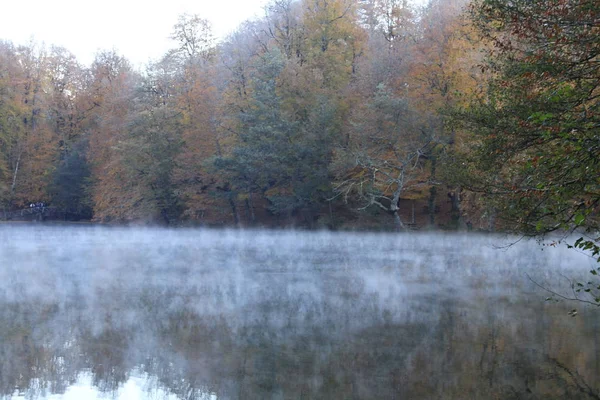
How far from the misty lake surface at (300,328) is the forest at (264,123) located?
204 inches

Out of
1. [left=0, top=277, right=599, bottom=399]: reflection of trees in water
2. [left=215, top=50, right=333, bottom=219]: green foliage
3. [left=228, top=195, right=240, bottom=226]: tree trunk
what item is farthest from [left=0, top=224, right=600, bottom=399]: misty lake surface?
[left=228, top=195, right=240, bottom=226]: tree trunk

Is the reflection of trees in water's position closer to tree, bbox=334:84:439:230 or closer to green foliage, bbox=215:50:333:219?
tree, bbox=334:84:439:230

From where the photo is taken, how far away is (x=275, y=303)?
14.5m

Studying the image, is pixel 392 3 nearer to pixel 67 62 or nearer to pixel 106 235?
pixel 106 235

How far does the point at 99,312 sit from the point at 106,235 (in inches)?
839

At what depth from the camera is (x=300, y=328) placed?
12141 mm

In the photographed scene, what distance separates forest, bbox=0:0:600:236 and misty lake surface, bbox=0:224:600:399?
5.18m

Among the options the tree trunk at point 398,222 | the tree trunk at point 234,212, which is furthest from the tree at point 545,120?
the tree trunk at point 234,212

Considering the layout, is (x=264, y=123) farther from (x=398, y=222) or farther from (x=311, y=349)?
(x=311, y=349)

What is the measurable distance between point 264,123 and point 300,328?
21381 mm

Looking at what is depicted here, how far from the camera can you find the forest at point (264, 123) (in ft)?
96.6

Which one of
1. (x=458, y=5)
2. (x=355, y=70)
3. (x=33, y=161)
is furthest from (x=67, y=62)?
(x=458, y=5)

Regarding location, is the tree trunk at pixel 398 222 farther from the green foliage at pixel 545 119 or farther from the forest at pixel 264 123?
the green foliage at pixel 545 119

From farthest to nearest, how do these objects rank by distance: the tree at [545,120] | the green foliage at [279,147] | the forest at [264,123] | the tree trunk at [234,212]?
the tree trunk at [234,212] < the green foliage at [279,147] < the forest at [264,123] < the tree at [545,120]
